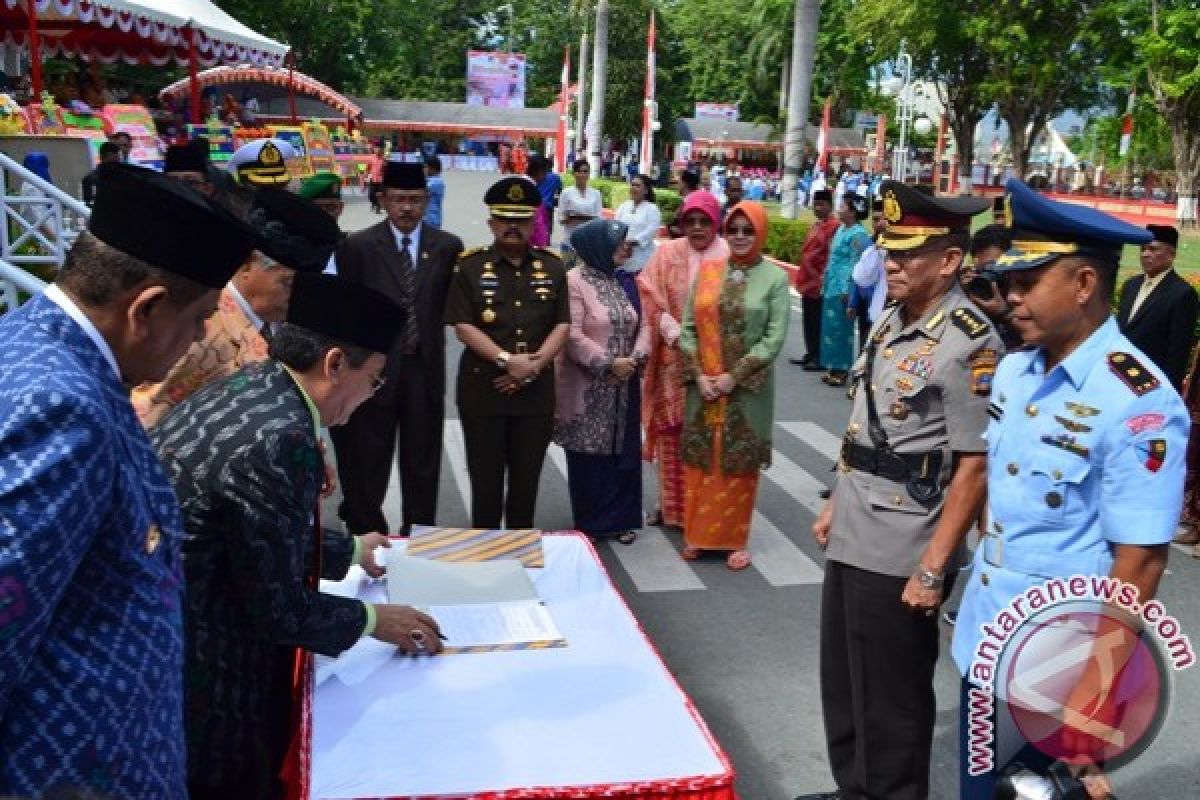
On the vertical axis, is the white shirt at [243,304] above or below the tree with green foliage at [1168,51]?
below

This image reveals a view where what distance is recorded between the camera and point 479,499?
557 centimetres

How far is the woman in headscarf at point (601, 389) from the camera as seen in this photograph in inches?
225

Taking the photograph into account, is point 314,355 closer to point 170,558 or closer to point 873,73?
point 170,558

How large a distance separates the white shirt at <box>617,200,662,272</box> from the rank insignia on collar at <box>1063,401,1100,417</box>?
8.99 metres

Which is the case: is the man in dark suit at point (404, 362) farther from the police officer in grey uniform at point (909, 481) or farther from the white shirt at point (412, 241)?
the police officer in grey uniform at point (909, 481)

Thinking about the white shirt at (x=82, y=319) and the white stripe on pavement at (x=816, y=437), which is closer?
the white shirt at (x=82, y=319)

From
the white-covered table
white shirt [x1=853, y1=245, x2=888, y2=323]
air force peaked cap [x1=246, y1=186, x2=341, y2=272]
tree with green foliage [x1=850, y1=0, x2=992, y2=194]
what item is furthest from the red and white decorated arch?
the white-covered table

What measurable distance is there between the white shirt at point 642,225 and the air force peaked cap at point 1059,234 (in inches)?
349

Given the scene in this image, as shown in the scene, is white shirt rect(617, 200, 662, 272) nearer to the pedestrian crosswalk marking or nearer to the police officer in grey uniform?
the pedestrian crosswalk marking

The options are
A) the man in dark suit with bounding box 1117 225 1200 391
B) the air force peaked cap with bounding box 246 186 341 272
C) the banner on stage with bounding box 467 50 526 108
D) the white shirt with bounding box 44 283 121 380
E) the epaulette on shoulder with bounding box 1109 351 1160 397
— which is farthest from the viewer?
the banner on stage with bounding box 467 50 526 108

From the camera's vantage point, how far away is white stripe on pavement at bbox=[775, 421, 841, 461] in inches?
326

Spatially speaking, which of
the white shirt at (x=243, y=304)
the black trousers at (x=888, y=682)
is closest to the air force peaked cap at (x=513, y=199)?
the white shirt at (x=243, y=304)

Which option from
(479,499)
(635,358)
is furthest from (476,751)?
(635,358)

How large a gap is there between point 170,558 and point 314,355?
82 cm
